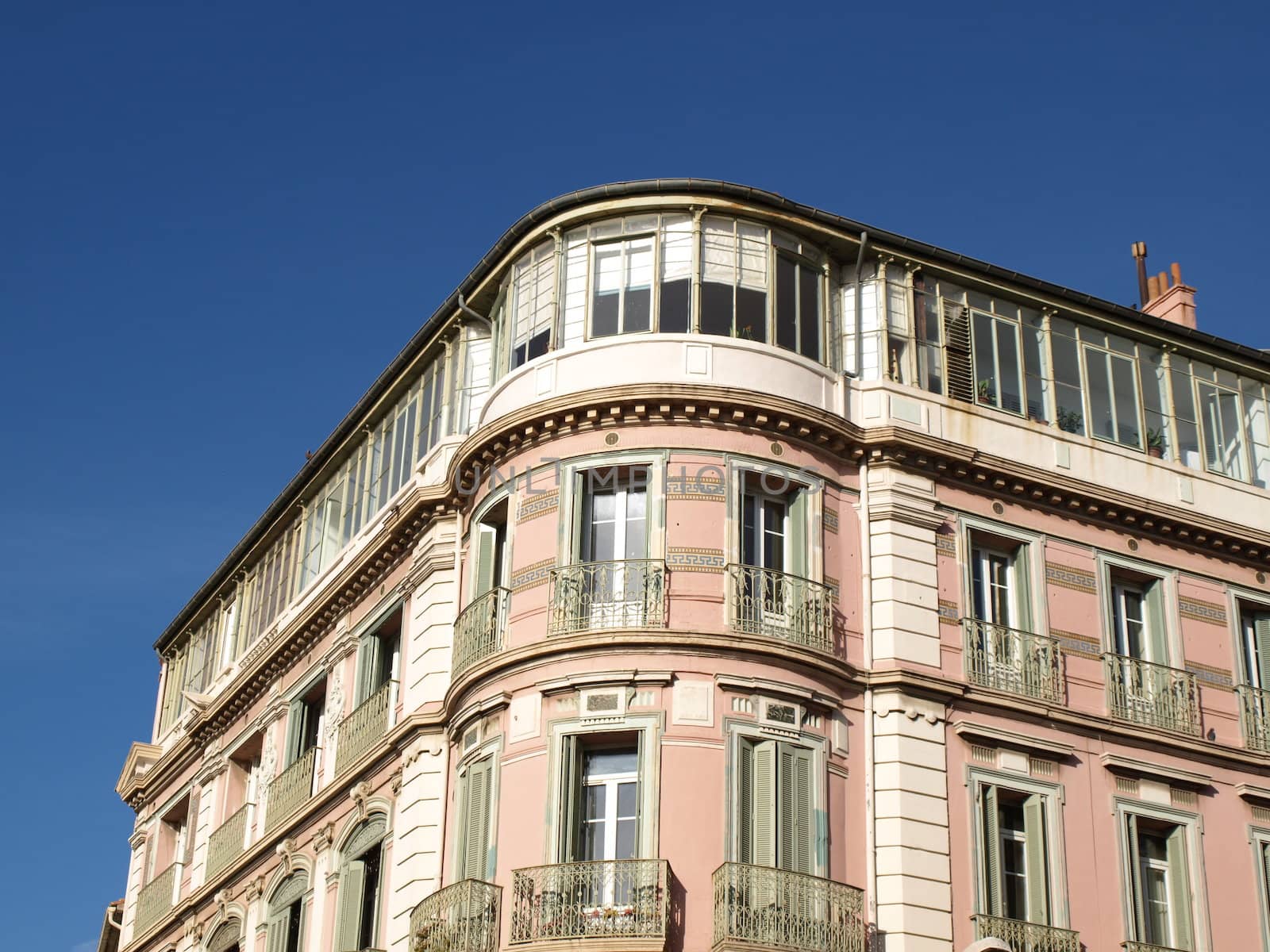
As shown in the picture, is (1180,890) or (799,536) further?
(1180,890)

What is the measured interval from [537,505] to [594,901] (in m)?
5.93

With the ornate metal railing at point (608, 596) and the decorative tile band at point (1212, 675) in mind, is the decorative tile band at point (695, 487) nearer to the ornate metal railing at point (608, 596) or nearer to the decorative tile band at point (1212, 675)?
the ornate metal railing at point (608, 596)

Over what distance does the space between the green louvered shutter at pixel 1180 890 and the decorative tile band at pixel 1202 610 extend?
11.6 ft

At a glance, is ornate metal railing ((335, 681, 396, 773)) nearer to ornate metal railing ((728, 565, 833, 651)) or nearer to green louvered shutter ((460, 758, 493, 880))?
green louvered shutter ((460, 758, 493, 880))

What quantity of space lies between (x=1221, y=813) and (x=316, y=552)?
16.5 meters

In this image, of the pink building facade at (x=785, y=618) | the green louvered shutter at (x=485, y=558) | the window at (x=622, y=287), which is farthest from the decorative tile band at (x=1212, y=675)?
the green louvered shutter at (x=485, y=558)

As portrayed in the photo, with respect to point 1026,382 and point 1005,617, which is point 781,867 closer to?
point 1005,617

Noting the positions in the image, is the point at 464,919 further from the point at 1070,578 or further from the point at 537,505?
the point at 1070,578

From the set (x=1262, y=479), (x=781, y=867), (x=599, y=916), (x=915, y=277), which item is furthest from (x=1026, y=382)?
(x=599, y=916)

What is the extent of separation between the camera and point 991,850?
82.3 ft

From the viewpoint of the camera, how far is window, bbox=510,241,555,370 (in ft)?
91.6

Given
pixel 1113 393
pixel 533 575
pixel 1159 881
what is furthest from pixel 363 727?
pixel 1113 393

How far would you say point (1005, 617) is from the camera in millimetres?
27344

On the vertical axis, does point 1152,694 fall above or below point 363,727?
below
